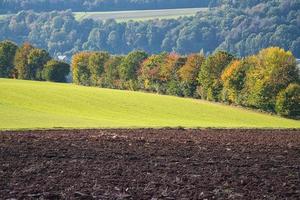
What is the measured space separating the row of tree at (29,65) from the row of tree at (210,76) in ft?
15.1

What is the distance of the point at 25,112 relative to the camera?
209 ft

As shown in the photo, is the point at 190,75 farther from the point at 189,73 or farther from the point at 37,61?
the point at 37,61

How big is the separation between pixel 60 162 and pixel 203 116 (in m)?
48.2

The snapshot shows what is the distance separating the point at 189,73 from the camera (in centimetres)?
11419

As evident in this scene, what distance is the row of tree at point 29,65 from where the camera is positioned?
13862 centimetres

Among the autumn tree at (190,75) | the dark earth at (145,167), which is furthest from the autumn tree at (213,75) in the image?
the dark earth at (145,167)

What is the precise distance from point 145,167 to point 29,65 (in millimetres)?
115792

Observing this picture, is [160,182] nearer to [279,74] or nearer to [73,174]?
[73,174]

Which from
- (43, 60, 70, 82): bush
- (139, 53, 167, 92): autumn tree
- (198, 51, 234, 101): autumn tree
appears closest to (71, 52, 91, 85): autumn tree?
(43, 60, 70, 82): bush

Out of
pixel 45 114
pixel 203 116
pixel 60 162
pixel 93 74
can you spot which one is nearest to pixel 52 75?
pixel 93 74

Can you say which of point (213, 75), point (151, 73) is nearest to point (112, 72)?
point (151, 73)

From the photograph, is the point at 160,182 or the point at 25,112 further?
the point at 25,112

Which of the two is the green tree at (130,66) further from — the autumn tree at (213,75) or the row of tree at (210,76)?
the autumn tree at (213,75)

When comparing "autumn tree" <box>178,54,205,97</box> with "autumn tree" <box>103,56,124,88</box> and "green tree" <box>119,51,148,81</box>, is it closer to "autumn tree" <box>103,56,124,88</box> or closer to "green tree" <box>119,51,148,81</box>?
"green tree" <box>119,51,148,81</box>
